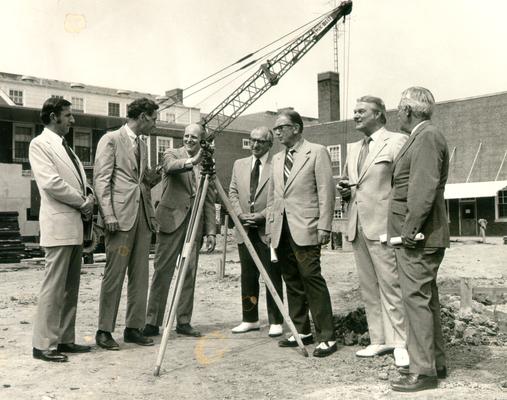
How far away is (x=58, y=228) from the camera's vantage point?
18.0ft

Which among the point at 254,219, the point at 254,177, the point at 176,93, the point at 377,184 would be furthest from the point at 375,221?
the point at 176,93

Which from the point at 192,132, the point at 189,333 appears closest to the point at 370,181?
the point at 192,132

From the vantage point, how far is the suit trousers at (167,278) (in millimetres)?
6609

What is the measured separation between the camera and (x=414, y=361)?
449cm

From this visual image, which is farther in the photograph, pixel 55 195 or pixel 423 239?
pixel 55 195

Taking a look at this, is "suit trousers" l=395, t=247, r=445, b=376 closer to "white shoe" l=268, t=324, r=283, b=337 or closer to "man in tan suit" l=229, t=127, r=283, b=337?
"white shoe" l=268, t=324, r=283, b=337

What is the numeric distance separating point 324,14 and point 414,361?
39318mm

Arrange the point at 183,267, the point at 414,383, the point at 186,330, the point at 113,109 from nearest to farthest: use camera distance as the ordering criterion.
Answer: the point at 414,383 < the point at 183,267 < the point at 186,330 < the point at 113,109

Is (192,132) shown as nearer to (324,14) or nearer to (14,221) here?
(14,221)

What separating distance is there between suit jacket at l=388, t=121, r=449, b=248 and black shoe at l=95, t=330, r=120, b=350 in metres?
2.96

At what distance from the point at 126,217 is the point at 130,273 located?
1.95ft

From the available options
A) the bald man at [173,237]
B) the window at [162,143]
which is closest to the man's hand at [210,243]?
the bald man at [173,237]

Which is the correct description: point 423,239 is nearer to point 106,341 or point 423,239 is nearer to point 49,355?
point 106,341

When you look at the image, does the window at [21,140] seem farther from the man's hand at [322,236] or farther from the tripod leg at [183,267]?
the man's hand at [322,236]
